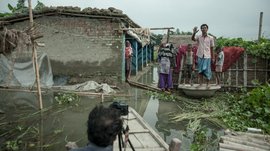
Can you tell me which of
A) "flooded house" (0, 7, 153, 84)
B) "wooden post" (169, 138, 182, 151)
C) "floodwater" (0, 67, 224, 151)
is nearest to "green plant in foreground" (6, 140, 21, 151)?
"floodwater" (0, 67, 224, 151)

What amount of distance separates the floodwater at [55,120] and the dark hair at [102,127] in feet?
11.9

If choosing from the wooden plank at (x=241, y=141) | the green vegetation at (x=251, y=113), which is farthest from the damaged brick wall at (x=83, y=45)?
the wooden plank at (x=241, y=141)

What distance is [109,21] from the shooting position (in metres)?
12.2

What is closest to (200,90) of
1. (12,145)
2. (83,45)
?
(83,45)

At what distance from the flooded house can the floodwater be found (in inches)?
79.3

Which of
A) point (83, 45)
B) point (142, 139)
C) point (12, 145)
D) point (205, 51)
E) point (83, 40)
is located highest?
point (83, 40)

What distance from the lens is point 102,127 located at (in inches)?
88.3

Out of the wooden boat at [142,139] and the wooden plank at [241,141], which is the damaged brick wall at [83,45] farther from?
the wooden plank at [241,141]

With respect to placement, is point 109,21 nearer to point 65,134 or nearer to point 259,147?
point 65,134

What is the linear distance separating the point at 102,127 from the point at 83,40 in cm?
1057

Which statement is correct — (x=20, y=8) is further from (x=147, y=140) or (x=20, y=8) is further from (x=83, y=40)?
(x=147, y=140)

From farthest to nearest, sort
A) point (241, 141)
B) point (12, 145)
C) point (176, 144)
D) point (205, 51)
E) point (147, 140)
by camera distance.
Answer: point (205, 51)
point (12, 145)
point (147, 140)
point (241, 141)
point (176, 144)

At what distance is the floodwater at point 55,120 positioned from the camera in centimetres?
595

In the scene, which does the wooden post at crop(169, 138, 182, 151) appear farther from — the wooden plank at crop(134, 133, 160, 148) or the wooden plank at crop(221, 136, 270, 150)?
the wooden plank at crop(221, 136, 270, 150)
